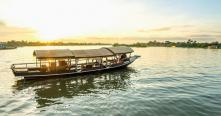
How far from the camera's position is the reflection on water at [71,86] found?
2555 centimetres

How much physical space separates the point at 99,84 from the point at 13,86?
407 inches

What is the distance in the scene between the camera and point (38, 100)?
2341 cm

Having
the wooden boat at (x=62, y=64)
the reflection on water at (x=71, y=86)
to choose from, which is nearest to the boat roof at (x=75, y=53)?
the wooden boat at (x=62, y=64)

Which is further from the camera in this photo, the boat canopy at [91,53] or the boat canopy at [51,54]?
the boat canopy at [91,53]

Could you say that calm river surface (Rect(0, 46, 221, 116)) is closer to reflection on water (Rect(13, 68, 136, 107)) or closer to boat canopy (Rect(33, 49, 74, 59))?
reflection on water (Rect(13, 68, 136, 107))

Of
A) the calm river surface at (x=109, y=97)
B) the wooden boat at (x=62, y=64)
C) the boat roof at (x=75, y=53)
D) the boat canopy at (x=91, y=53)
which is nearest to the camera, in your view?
the calm river surface at (x=109, y=97)

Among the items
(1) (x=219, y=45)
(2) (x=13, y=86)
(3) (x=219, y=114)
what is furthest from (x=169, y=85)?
(1) (x=219, y=45)

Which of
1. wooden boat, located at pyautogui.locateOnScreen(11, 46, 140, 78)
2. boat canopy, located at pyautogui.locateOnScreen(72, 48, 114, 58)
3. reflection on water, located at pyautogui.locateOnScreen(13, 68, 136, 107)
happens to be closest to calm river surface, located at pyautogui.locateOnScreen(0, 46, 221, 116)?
reflection on water, located at pyautogui.locateOnScreen(13, 68, 136, 107)

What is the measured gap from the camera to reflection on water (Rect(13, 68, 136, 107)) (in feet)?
83.8

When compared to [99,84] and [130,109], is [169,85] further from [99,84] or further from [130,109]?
[130,109]

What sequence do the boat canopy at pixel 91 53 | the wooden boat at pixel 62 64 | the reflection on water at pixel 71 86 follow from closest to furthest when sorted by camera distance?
the reflection on water at pixel 71 86 < the wooden boat at pixel 62 64 < the boat canopy at pixel 91 53

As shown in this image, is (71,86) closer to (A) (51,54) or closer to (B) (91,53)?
(A) (51,54)

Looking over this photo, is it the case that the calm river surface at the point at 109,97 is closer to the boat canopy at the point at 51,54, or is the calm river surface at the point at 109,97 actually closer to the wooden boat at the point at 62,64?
the wooden boat at the point at 62,64

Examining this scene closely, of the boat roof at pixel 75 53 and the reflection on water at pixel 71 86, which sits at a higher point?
the boat roof at pixel 75 53
